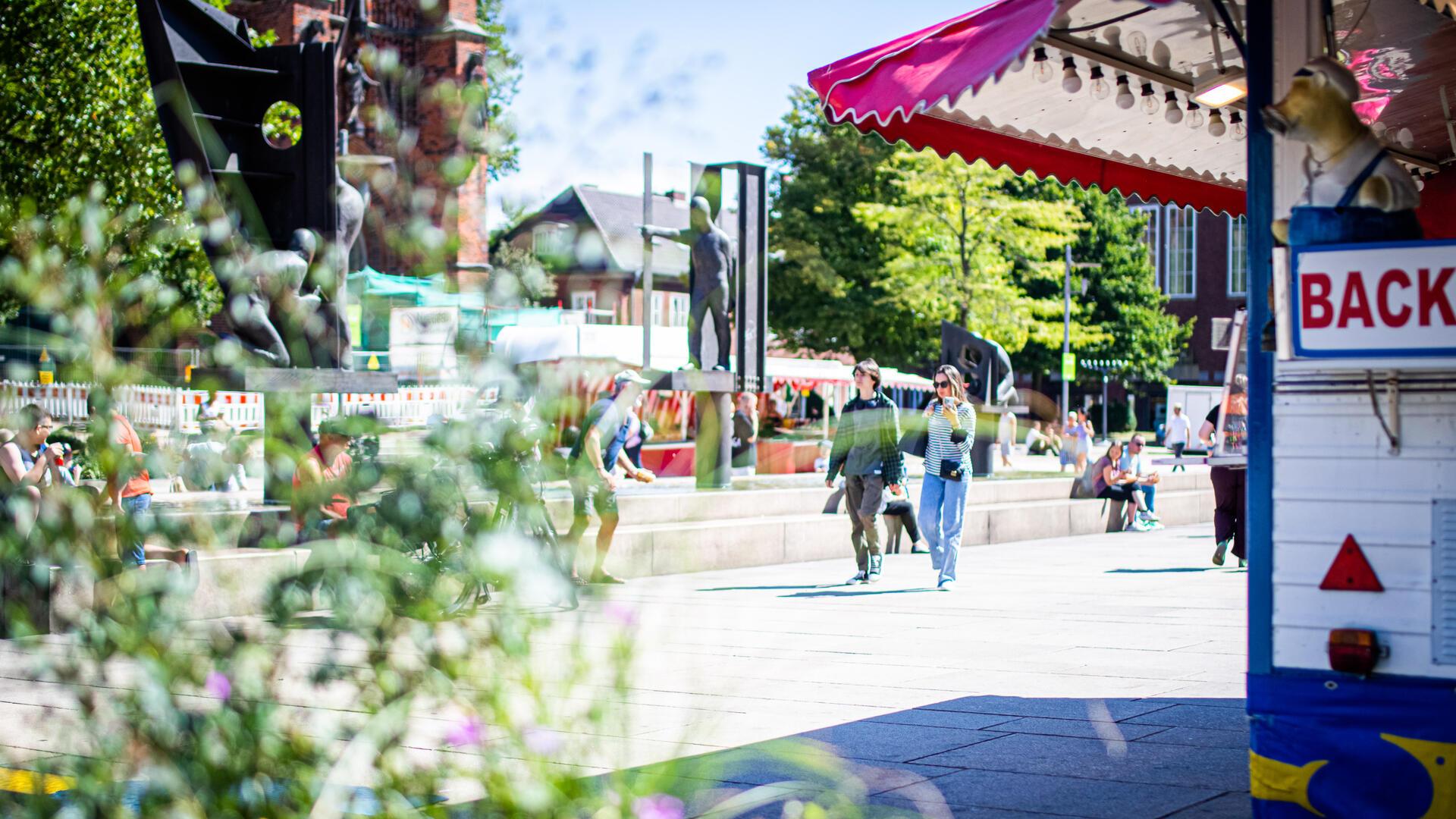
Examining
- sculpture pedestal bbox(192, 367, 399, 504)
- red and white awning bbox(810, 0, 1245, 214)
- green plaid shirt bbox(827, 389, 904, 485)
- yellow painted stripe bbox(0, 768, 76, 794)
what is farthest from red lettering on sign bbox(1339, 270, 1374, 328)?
green plaid shirt bbox(827, 389, 904, 485)

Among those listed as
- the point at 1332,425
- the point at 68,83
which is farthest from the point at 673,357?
the point at 1332,425

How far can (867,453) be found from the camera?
43.3 ft

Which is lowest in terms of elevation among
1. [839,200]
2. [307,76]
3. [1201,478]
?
[1201,478]

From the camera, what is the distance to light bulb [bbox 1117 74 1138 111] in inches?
300

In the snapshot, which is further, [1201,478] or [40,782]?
[1201,478]

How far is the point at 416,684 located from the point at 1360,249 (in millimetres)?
2877

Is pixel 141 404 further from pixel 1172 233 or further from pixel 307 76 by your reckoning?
pixel 1172 233

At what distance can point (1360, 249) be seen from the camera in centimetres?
430

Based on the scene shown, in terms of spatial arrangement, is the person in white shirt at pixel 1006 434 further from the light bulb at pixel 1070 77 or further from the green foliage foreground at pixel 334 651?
the green foliage foreground at pixel 334 651

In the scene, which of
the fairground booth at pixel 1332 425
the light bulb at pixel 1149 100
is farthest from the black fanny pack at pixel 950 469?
the fairground booth at pixel 1332 425

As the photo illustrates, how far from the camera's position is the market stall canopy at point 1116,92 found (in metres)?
5.13

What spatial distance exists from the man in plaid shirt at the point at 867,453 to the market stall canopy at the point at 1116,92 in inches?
171

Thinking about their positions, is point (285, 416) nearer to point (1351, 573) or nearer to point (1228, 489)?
point (1351, 573)

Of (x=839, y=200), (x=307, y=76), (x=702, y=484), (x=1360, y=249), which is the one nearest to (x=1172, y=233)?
(x=839, y=200)
